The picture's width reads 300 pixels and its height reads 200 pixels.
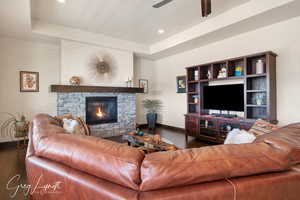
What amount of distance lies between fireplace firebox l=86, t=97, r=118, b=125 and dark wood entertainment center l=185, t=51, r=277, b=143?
2.28 metres

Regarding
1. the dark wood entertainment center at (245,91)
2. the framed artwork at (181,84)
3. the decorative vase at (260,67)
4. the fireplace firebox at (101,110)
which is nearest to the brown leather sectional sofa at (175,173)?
the dark wood entertainment center at (245,91)

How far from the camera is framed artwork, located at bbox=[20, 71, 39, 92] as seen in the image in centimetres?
386

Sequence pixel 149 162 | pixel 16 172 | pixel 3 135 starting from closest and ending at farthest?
pixel 149 162 → pixel 16 172 → pixel 3 135

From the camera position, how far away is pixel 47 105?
4.18 m

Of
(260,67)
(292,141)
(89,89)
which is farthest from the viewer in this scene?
(89,89)

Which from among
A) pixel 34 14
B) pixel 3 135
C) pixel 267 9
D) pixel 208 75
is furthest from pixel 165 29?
pixel 3 135

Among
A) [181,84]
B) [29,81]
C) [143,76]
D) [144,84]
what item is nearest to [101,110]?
[29,81]

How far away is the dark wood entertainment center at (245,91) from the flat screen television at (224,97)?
0.13 m

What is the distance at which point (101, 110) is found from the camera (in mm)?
4531

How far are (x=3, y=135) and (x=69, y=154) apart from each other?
4204 mm

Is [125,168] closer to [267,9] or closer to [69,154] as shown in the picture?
[69,154]

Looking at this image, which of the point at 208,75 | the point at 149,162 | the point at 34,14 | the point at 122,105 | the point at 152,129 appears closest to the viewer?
the point at 149,162

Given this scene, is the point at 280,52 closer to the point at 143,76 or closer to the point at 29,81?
the point at 143,76

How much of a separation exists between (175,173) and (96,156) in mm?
433
